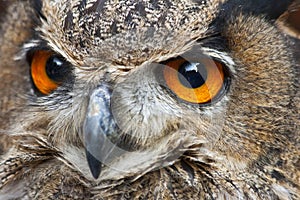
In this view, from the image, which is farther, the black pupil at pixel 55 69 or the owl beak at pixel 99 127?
the black pupil at pixel 55 69

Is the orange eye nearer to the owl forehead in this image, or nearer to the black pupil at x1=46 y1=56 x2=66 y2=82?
the owl forehead

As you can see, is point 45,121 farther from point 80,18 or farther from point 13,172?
point 80,18

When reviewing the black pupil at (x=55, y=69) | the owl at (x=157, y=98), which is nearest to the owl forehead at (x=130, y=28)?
the owl at (x=157, y=98)

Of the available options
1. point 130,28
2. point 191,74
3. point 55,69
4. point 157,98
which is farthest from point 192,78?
point 55,69

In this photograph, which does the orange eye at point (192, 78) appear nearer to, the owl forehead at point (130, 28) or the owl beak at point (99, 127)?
the owl forehead at point (130, 28)

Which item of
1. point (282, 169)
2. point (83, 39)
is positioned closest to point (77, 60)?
point (83, 39)

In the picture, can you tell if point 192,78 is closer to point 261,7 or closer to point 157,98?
point 157,98
